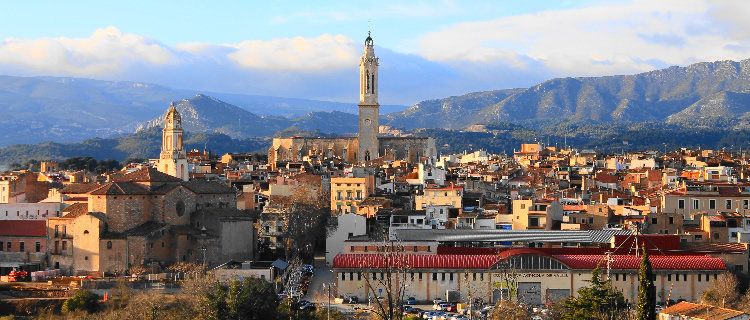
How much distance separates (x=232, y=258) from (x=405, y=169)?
1488 inches

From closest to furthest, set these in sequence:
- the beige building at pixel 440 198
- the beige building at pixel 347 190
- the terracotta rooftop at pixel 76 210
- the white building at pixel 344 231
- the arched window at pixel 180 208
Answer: the terracotta rooftop at pixel 76 210, the arched window at pixel 180 208, the white building at pixel 344 231, the beige building at pixel 440 198, the beige building at pixel 347 190

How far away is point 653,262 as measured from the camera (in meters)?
51.7

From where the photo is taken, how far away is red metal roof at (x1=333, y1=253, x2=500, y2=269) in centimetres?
5106

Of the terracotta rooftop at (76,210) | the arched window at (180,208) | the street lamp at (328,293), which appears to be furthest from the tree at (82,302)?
the arched window at (180,208)

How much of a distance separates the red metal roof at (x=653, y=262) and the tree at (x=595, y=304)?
635 centimetres

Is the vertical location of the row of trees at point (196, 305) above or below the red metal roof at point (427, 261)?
below

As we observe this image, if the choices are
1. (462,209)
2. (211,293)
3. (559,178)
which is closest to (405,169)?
(559,178)

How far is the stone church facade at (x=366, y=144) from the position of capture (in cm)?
10675

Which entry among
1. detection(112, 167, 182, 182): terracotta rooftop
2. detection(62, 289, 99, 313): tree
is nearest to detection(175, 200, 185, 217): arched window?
detection(112, 167, 182, 182): terracotta rooftop

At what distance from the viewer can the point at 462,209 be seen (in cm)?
6550

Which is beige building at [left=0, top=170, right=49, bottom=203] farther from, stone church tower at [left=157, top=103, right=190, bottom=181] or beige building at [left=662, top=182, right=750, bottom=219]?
beige building at [left=662, top=182, right=750, bottom=219]

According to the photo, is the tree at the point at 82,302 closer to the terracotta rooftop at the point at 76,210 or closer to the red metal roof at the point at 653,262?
the terracotta rooftop at the point at 76,210

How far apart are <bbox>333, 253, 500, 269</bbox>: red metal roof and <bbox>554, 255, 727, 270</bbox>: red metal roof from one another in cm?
270

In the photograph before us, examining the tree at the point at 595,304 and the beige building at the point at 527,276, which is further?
the beige building at the point at 527,276
